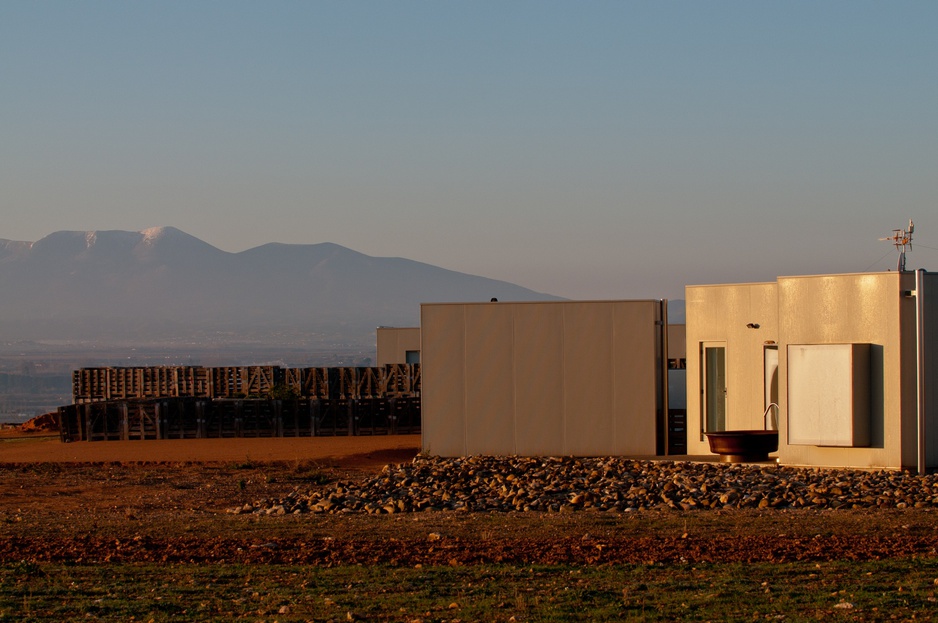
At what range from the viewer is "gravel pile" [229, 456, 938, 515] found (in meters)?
16.6

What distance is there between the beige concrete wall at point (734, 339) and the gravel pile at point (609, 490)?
1.83m

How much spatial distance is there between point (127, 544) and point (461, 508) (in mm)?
5047

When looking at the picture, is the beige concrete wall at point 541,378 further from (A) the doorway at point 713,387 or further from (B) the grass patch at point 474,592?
(B) the grass patch at point 474,592

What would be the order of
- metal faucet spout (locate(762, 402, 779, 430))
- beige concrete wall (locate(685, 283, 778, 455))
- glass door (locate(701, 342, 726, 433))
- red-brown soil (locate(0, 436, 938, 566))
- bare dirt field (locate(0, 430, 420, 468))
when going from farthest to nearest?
bare dirt field (locate(0, 430, 420, 468)) < glass door (locate(701, 342, 726, 433)) < beige concrete wall (locate(685, 283, 778, 455)) < metal faucet spout (locate(762, 402, 779, 430)) < red-brown soil (locate(0, 436, 938, 566))

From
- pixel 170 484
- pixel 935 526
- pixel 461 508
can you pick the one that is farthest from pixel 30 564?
pixel 170 484

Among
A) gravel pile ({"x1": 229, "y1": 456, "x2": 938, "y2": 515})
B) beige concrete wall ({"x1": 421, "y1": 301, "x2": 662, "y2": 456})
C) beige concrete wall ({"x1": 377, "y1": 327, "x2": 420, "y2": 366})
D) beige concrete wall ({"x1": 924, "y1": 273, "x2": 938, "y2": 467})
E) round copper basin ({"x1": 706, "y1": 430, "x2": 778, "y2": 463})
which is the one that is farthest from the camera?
beige concrete wall ({"x1": 377, "y1": 327, "x2": 420, "y2": 366})

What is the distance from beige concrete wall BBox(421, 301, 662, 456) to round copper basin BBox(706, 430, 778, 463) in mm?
2458

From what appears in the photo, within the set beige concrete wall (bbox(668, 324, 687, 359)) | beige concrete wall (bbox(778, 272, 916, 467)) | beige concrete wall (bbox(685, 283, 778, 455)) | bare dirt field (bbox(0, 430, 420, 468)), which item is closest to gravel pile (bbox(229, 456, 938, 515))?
beige concrete wall (bbox(778, 272, 916, 467))

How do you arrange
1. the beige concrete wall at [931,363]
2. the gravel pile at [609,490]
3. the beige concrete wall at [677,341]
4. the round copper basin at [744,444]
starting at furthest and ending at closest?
the beige concrete wall at [677,341] → the round copper basin at [744,444] → the beige concrete wall at [931,363] → the gravel pile at [609,490]

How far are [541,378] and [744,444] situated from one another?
14.3 ft

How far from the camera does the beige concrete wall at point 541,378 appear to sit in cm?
2303

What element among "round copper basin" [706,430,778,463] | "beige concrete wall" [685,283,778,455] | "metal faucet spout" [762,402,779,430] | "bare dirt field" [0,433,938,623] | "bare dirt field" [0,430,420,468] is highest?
"beige concrete wall" [685,283,778,455]

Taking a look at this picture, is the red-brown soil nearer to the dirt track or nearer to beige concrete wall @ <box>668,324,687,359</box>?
the dirt track

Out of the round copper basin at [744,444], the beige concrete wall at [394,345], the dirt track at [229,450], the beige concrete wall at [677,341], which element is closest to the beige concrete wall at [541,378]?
the round copper basin at [744,444]
